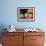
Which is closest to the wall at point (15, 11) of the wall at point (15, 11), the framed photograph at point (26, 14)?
the wall at point (15, 11)

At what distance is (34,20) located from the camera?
4578mm

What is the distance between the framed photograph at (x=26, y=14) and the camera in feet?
14.9

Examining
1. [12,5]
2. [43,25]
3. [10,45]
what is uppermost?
[12,5]

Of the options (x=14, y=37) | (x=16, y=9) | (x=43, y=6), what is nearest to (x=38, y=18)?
(x=43, y=6)

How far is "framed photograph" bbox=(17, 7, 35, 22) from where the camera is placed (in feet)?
14.9

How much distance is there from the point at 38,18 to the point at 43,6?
1.43 ft

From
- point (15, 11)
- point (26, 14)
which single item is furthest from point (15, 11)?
point (26, 14)

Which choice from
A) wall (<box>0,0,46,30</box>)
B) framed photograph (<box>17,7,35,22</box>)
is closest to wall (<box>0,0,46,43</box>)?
wall (<box>0,0,46,30</box>)

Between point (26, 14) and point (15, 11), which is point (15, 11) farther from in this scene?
point (26, 14)

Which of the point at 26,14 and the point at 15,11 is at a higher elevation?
the point at 15,11

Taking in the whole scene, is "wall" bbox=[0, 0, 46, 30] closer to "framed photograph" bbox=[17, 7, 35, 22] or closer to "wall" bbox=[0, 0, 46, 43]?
"wall" bbox=[0, 0, 46, 43]

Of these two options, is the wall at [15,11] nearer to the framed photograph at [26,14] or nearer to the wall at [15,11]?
the wall at [15,11]

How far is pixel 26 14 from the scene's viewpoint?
4582 millimetres

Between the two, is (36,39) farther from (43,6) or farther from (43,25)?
(43,6)
